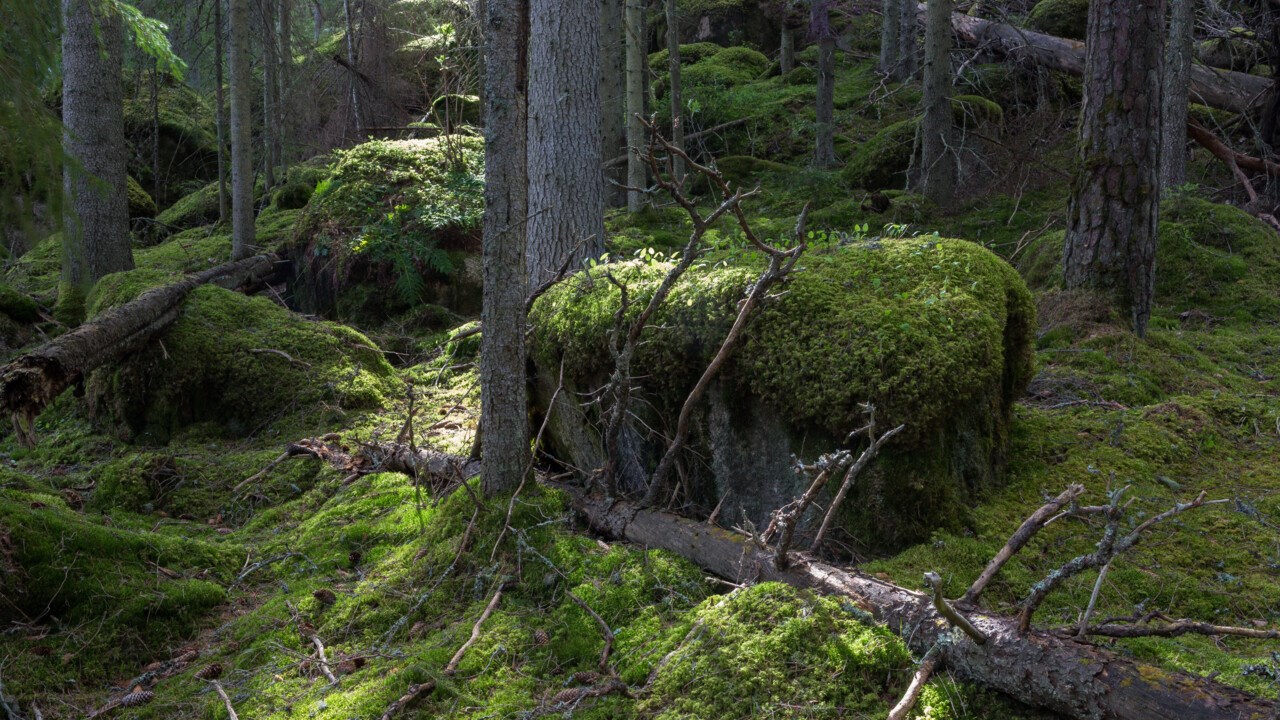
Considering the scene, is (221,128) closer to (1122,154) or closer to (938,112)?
(938,112)

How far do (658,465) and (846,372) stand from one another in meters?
1.24

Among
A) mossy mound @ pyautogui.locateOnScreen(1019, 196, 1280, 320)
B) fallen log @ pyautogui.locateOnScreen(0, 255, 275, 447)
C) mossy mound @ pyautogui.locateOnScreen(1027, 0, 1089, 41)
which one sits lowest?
fallen log @ pyautogui.locateOnScreen(0, 255, 275, 447)

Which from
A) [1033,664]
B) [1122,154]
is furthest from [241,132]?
[1033,664]

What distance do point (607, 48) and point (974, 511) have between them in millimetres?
9539

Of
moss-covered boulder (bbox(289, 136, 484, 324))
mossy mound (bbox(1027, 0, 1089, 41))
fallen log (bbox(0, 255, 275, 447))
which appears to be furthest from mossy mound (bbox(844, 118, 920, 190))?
fallen log (bbox(0, 255, 275, 447))

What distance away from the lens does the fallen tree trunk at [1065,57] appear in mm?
12000

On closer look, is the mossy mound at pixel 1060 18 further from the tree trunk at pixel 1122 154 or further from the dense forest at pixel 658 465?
the tree trunk at pixel 1122 154

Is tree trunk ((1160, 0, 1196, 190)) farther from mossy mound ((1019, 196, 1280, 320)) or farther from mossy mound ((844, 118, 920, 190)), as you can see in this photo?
mossy mound ((844, 118, 920, 190))

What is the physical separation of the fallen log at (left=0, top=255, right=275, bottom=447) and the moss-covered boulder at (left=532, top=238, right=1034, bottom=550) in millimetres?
3677

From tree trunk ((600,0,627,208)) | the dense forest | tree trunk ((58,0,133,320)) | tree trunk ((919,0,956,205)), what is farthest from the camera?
tree trunk ((600,0,627,208))

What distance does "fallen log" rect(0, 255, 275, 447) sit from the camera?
5.19 meters

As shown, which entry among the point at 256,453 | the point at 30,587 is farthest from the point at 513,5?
the point at 256,453

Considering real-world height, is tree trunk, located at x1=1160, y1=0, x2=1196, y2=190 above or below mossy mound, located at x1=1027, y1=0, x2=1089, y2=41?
below

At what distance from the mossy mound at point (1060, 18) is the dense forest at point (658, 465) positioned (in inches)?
302
